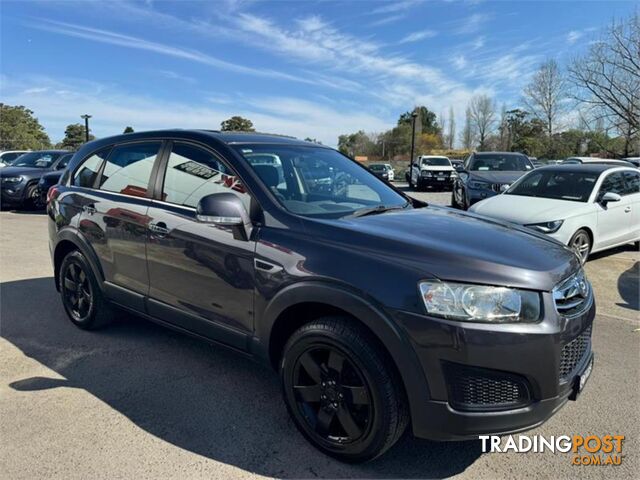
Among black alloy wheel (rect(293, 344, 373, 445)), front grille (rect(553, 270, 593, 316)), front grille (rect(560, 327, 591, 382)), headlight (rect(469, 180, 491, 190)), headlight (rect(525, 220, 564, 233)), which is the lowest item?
black alloy wheel (rect(293, 344, 373, 445))

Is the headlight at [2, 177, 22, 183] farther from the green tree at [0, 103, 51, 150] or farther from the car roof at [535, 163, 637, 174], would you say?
the green tree at [0, 103, 51, 150]

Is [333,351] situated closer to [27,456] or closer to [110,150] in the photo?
[27,456]

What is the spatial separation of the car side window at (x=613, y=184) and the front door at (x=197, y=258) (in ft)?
21.1

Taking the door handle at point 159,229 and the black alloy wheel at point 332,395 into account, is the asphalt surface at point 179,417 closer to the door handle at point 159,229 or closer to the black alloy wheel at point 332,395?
the black alloy wheel at point 332,395

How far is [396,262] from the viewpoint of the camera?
7.76 ft

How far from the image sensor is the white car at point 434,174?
79.8 feet

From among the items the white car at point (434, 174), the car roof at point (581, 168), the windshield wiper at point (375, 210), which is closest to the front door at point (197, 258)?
the windshield wiper at point (375, 210)

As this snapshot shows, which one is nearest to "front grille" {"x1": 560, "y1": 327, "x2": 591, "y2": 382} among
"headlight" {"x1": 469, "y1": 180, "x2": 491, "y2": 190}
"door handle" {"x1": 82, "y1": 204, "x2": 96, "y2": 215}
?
"door handle" {"x1": 82, "y1": 204, "x2": 96, "y2": 215}

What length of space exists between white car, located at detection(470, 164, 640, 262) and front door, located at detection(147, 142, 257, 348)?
15.6ft

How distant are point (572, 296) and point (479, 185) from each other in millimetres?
8921

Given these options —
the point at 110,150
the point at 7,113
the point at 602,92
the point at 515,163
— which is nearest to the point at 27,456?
the point at 110,150

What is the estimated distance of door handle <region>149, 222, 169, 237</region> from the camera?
3.38m

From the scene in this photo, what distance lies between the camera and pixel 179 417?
119 inches

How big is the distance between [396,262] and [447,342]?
1.47 feet
